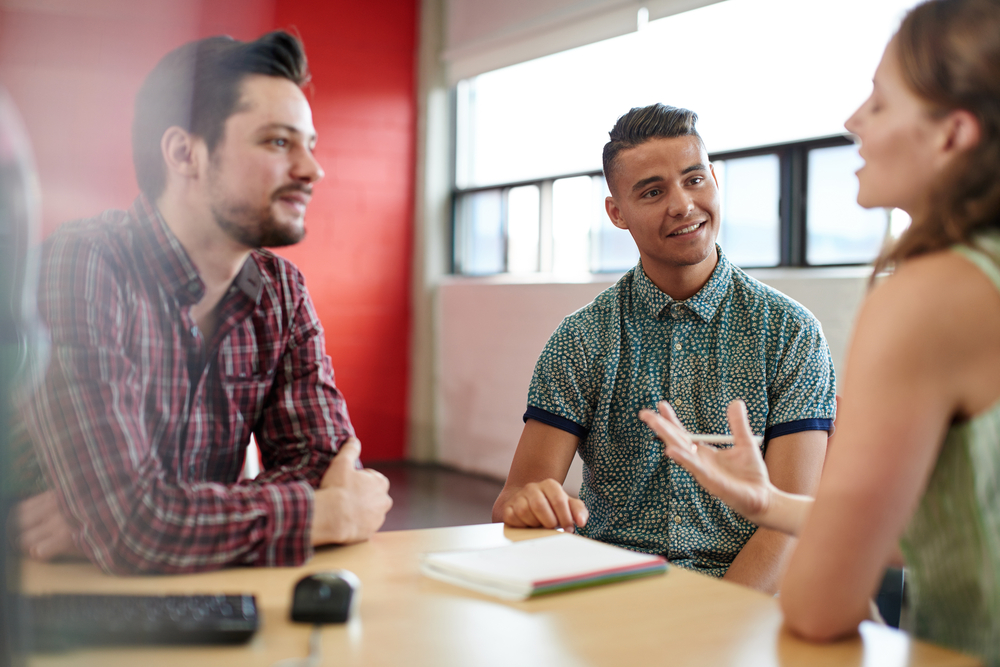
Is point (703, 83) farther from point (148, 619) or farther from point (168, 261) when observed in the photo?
point (148, 619)

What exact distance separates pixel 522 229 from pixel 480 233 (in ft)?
1.29

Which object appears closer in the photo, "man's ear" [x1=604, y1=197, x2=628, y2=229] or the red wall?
"man's ear" [x1=604, y1=197, x2=628, y2=229]

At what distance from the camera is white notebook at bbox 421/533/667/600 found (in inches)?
33.6

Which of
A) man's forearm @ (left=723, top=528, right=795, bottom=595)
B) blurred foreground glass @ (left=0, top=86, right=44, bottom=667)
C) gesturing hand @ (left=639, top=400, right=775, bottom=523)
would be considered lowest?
man's forearm @ (left=723, top=528, right=795, bottom=595)

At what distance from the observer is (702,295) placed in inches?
62.1

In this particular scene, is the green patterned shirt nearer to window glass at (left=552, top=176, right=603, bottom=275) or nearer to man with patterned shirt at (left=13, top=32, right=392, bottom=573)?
man with patterned shirt at (left=13, top=32, right=392, bottom=573)

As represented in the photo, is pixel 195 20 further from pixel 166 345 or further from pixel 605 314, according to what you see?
pixel 605 314

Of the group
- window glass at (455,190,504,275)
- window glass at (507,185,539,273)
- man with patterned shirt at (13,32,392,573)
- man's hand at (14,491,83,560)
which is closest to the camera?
man's hand at (14,491,83,560)

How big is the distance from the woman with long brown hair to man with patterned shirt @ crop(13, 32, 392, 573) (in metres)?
0.58

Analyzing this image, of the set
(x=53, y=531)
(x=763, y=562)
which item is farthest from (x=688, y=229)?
(x=53, y=531)

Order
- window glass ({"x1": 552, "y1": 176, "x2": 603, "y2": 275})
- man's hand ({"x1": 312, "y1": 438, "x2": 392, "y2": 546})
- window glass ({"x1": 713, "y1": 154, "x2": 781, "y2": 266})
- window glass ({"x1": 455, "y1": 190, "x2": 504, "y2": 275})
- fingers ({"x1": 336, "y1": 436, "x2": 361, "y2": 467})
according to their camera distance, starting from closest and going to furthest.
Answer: man's hand ({"x1": 312, "y1": 438, "x2": 392, "y2": 546})
fingers ({"x1": 336, "y1": 436, "x2": 361, "y2": 467})
window glass ({"x1": 713, "y1": 154, "x2": 781, "y2": 266})
window glass ({"x1": 552, "y1": 176, "x2": 603, "y2": 275})
window glass ({"x1": 455, "y1": 190, "x2": 504, "y2": 275})

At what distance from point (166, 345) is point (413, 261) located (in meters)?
4.02

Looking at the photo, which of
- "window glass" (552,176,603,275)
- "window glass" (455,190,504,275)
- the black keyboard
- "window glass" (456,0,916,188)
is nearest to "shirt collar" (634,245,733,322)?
the black keyboard

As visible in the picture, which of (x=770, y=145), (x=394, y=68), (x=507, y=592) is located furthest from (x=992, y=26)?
(x=394, y=68)
